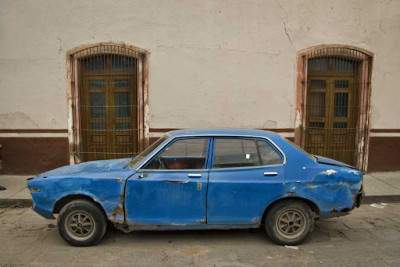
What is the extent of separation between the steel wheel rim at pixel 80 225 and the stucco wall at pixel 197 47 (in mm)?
3676

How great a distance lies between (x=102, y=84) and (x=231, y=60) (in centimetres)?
306

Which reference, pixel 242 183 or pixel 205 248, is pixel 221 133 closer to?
pixel 242 183

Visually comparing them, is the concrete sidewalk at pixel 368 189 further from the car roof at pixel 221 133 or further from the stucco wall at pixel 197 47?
the car roof at pixel 221 133

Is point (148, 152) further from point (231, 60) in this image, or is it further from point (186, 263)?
point (231, 60)

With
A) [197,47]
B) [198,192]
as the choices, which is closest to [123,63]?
[197,47]

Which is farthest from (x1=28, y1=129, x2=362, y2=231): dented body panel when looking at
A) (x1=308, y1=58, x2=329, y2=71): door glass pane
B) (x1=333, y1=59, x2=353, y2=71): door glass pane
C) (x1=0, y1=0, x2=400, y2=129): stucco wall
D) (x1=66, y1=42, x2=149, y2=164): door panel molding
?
(x1=333, y1=59, x2=353, y2=71): door glass pane

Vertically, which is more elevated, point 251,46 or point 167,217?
point 251,46

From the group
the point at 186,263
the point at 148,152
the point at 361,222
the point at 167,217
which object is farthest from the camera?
the point at 361,222

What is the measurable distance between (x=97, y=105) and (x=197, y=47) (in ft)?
8.93

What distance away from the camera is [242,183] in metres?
3.96

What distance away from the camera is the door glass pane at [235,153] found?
161 inches

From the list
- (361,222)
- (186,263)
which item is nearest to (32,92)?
(186,263)

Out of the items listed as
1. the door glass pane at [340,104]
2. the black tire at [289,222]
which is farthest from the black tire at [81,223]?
the door glass pane at [340,104]

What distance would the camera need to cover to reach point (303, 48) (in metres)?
7.50
